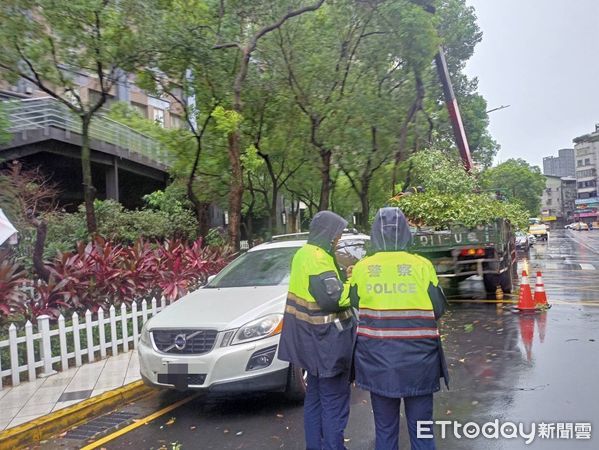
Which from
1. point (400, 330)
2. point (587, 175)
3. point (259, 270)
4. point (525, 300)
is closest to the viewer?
point (400, 330)

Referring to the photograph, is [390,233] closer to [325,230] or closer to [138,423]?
[325,230]

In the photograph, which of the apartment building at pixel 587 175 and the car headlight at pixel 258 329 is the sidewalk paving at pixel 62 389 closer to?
the car headlight at pixel 258 329

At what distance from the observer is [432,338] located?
3.36m

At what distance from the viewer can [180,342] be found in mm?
5449

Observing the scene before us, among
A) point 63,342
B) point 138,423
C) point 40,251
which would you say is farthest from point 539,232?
point 138,423

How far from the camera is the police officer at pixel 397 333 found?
3.33 m

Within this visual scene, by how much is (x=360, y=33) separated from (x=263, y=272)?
34.2 ft

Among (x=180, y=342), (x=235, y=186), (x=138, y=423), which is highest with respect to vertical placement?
(x=235, y=186)

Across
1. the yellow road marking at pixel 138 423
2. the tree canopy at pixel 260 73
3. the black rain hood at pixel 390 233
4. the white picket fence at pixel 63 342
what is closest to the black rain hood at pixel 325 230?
the black rain hood at pixel 390 233

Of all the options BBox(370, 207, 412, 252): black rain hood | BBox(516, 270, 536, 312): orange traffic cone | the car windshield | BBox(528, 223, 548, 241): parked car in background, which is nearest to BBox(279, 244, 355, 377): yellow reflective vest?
BBox(370, 207, 412, 252): black rain hood

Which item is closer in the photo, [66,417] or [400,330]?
[400,330]

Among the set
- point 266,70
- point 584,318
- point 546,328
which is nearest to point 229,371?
point 546,328

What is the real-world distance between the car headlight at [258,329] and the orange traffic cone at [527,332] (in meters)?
3.28

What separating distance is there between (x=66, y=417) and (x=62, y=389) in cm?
101
